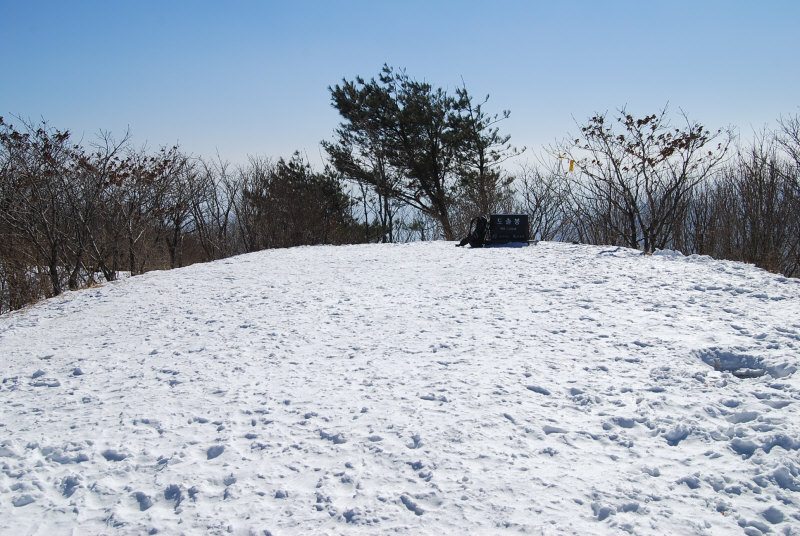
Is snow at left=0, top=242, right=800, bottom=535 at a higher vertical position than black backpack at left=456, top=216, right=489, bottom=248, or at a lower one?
lower

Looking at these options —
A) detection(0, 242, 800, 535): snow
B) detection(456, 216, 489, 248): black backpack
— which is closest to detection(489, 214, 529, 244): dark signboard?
detection(456, 216, 489, 248): black backpack

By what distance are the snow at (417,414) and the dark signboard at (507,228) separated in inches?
190

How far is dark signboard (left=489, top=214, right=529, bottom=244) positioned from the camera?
37.2 feet

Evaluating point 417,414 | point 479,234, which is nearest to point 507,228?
point 479,234

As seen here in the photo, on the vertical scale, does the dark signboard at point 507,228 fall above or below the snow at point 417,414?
above

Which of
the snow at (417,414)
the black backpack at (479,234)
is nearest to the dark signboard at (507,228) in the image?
the black backpack at (479,234)

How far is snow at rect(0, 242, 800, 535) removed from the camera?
2.39 m

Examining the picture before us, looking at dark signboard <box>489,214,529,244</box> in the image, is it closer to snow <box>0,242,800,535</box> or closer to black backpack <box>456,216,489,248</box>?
black backpack <box>456,216,489,248</box>

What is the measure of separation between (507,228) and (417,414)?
28.3 ft

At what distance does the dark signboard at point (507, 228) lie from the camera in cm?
1134

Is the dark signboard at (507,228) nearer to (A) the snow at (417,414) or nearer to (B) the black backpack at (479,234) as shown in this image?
(B) the black backpack at (479,234)

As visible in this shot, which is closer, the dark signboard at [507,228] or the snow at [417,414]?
the snow at [417,414]

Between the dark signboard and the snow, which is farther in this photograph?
the dark signboard

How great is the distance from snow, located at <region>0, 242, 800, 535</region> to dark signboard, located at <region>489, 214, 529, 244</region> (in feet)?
15.9
